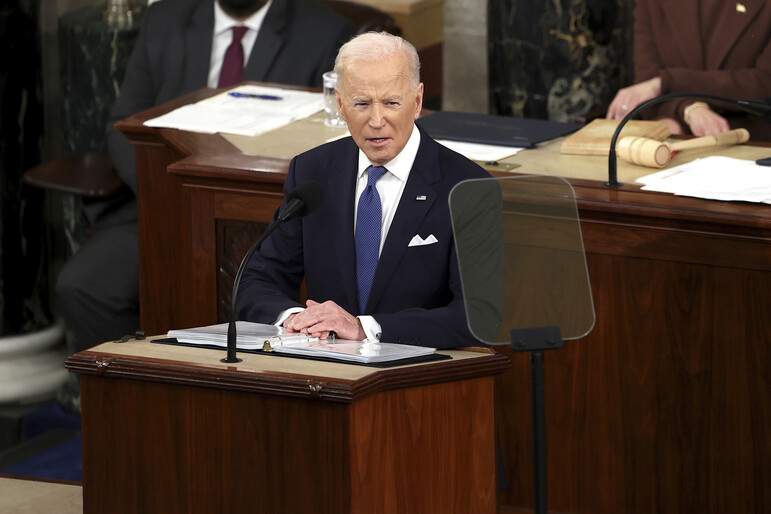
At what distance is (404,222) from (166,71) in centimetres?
242

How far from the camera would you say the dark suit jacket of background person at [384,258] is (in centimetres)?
282

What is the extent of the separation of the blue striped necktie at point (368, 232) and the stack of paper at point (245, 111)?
1367 mm

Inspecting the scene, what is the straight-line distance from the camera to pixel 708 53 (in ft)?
15.5

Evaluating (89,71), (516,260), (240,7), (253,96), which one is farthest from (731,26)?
(516,260)

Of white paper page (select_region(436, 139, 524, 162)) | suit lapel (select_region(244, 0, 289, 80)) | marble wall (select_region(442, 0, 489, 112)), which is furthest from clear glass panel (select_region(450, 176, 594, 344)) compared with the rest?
marble wall (select_region(442, 0, 489, 112))

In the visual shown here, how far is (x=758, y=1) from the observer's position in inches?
181

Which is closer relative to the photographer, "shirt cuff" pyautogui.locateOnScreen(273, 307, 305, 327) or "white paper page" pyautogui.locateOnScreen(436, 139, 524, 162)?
"shirt cuff" pyautogui.locateOnScreen(273, 307, 305, 327)

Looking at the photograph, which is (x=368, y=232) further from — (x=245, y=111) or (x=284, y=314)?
(x=245, y=111)

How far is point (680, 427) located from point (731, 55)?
5.60ft

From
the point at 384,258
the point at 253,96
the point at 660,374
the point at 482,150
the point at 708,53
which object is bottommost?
the point at 660,374

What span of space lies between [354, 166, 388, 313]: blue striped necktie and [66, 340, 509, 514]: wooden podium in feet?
1.71

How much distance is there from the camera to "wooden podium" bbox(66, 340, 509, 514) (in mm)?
2299

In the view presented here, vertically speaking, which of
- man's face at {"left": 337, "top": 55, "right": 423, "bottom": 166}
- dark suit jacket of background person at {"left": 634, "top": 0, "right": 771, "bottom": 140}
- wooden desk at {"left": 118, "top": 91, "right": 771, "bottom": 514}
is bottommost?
wooden desk at {"left": 118, "top": 91, "right": 771, "bottom": 514}

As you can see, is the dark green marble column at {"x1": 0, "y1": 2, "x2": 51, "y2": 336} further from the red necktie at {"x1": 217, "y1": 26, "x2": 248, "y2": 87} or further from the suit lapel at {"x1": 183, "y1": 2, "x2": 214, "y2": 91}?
the red necktie at {"x1": 217, "y1": 26, "x2": 248, "y2": 87}
